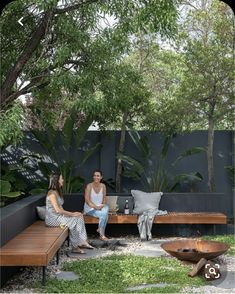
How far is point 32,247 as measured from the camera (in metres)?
4.09

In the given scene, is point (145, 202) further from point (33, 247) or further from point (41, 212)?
point (33, 247)

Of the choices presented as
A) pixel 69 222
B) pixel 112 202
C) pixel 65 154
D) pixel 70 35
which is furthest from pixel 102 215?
pixel 65 154

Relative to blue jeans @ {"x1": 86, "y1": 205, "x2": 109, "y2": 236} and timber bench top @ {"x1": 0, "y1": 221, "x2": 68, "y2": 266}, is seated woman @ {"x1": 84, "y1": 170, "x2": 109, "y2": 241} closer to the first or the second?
blue jeans @ {"x1": 86, "y1": 205, "x2": 109, "y2": 236}

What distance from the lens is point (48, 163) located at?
29.0 ft

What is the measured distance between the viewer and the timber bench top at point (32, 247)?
3.78 meters

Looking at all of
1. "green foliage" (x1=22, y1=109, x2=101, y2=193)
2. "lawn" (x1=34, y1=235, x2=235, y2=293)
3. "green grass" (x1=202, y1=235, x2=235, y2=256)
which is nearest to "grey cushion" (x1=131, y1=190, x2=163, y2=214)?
"green grass" (x1=202, y1=235, x2=235, y2=256)

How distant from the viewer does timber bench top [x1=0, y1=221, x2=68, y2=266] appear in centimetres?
378

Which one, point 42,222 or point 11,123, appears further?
point 42,222

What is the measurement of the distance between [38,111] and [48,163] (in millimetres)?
1314

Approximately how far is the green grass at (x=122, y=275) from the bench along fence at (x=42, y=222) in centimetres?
29

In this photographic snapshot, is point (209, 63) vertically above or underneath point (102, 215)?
above

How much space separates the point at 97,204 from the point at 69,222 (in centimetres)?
118

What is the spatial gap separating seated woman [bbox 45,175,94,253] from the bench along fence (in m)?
0.16

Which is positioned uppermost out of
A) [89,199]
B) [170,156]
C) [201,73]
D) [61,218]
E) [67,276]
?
[201,73]
